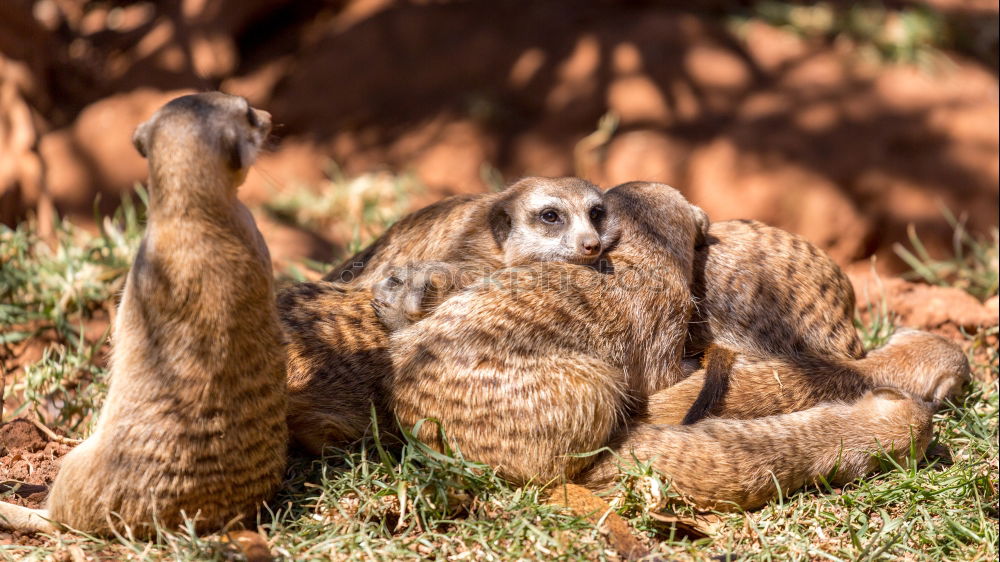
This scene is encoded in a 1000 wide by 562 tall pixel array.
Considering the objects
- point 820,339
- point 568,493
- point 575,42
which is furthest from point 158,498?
point 575,42

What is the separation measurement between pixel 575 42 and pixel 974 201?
11.1 feet

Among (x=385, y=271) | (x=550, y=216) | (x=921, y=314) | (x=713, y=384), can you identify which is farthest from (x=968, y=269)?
(x=385, y=271)

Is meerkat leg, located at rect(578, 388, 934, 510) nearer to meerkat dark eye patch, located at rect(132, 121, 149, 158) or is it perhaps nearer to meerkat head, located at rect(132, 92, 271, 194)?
meerkat head, located at rect(132, 92, 271, 194)

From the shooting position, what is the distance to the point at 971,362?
4449 millimetres

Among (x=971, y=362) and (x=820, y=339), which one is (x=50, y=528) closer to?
(x=820, y=339)

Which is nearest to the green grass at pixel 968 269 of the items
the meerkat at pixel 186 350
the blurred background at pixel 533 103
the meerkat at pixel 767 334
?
the blurred background at pixel 533 103

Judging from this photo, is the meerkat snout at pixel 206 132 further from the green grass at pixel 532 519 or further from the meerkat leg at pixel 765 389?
the meerkat leg at pixel 765 389

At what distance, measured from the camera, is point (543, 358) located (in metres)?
3.13

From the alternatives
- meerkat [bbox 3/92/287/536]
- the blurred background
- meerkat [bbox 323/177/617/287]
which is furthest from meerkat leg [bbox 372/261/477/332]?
the blurred background

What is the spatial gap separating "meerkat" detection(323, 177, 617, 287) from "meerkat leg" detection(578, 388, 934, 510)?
32.1 inches

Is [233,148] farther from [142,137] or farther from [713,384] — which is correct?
[713,384]

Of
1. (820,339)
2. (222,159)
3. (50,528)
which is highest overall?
(222,159)

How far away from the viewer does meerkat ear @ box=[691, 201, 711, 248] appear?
3.97 meters

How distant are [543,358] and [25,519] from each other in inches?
66.6
